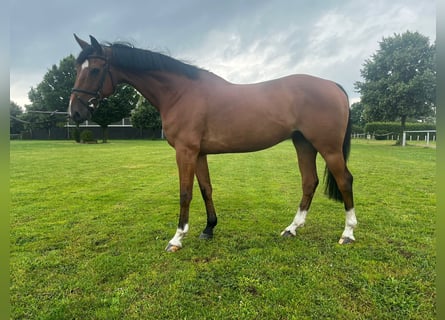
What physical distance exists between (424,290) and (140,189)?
18.2ft

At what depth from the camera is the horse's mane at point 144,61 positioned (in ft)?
10.5

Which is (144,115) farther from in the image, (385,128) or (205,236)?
(205,236)

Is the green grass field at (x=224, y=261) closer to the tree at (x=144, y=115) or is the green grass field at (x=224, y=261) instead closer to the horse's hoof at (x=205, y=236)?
the horse's hoof at (x=205, y=236)

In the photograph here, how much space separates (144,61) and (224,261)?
2.48 meters

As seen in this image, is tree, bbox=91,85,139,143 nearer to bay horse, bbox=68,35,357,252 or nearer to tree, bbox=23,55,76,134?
tree, bbox=23,55,76,134

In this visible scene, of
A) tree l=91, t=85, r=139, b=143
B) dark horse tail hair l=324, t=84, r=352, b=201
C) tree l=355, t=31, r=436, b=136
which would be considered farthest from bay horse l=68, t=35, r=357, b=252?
tree l=91, t=85, r=139, b=143

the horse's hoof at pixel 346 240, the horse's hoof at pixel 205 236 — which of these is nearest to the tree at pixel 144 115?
the horse's hoof at pixel 205 236

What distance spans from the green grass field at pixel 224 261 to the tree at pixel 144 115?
1052 inches

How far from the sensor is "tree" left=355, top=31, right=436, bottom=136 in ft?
63.9

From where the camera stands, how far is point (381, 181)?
6.84 metres

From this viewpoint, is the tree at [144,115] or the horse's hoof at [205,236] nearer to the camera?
the horse's hoof at [205,236]

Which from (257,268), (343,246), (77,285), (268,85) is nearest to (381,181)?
(343,246)

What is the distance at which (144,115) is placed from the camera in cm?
3139

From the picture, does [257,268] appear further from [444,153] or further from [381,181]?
[381,181]
